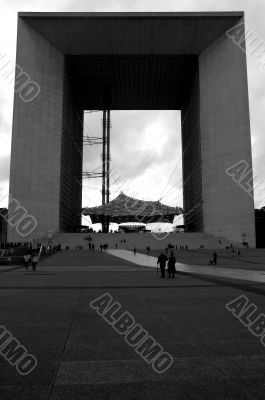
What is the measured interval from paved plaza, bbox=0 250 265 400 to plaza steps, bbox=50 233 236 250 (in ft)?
189

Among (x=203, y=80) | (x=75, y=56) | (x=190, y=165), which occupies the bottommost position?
(x=190, y=165)

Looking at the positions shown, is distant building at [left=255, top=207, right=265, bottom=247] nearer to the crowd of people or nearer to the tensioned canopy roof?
the tensioned canopy roof

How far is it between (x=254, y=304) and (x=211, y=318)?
2158mm

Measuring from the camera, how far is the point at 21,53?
8244 centimetres

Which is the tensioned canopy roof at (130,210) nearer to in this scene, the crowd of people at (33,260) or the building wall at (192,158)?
the building wall at (192,158)

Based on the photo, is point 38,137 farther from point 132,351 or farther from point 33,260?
point 132,351

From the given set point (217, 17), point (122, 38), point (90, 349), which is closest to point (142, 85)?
point (122, 38)

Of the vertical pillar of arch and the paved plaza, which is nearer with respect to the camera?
the paved plaza

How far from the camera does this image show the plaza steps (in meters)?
70.2

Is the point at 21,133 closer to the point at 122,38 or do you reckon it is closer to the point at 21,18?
the point at 21,18

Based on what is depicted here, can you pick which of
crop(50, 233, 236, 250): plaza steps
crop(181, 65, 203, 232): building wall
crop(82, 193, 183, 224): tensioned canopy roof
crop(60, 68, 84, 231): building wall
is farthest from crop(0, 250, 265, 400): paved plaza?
crop(82, 193, 183, 224): tensioned canopy roof

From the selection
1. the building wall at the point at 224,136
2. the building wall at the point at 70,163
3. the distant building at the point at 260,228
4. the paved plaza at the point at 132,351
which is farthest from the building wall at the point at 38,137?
the paved plaza at the point at 132,351

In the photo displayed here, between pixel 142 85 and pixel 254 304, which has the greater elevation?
pixel 142 85

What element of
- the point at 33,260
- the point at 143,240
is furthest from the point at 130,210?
the point at 33,260
